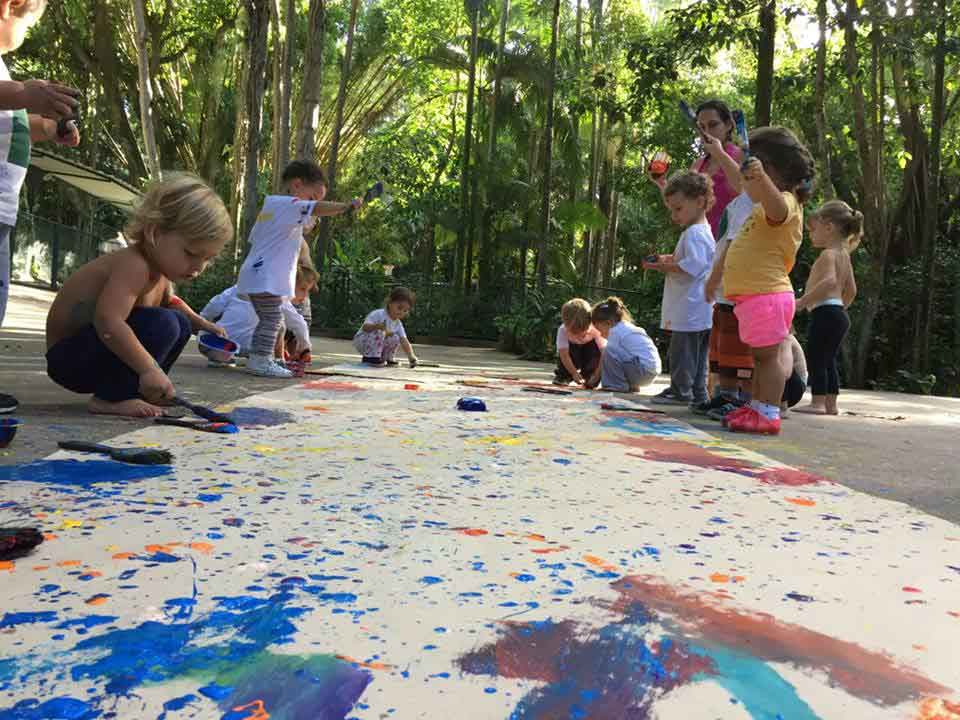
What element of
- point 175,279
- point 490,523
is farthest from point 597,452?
point 175,279

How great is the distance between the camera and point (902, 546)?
5.70ft

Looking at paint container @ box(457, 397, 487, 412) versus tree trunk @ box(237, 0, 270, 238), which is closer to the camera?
paint container @ box(457, 397, 487, 412)

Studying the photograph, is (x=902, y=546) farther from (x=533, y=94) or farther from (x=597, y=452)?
(x=533, y=94)

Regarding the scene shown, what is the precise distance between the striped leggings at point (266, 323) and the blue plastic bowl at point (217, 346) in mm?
198

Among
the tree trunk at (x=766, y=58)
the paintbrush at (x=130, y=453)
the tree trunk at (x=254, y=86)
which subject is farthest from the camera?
the tree trunk at (x=254, y=86)

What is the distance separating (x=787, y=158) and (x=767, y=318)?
705 mm

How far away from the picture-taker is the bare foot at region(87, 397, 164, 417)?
2918mm

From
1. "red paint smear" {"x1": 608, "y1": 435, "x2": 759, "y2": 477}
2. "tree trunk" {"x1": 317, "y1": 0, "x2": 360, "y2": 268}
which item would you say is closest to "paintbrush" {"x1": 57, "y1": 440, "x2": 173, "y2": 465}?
"red paint smear" {"x1": 608, "y1": 435, "x2": 759, "y2": 477}

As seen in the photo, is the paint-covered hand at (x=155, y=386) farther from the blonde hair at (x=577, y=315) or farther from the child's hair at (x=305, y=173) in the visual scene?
the blonde hair at (x=577, y=315)

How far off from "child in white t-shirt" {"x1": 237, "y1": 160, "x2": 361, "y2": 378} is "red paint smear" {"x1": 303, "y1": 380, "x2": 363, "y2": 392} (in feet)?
1.29

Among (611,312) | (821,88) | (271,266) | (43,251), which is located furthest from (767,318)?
(43,251)

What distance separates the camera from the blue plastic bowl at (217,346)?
405 cm

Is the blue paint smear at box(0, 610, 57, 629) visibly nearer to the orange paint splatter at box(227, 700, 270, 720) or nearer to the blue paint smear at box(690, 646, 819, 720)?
the orange paint splatter at box(227, 700, 270, 720)

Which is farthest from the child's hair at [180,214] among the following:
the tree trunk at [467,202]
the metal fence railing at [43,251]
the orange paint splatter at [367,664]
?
the metal fence railing at [43,251]
